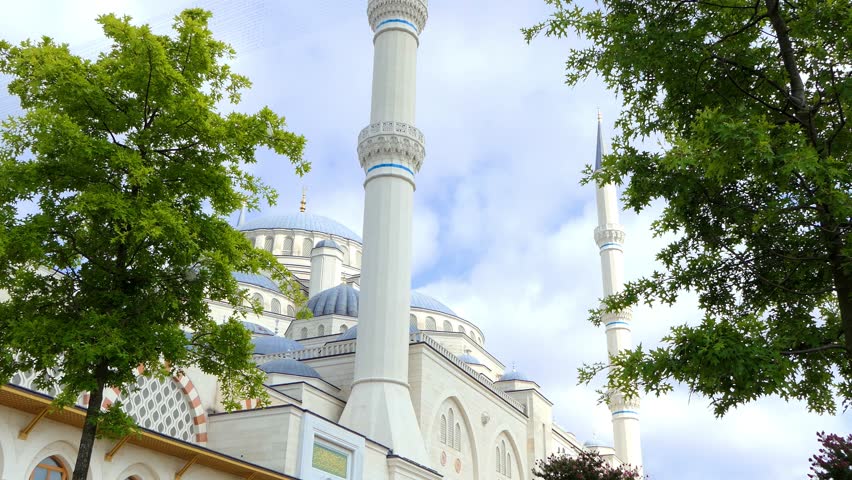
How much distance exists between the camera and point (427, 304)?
42062 mm

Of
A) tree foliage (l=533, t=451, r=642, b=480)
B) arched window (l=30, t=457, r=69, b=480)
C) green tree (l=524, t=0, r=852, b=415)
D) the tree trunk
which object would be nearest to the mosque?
arched window (l=30, t=457, r=69, b=480)

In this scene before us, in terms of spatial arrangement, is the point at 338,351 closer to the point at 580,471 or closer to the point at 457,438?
the point at 457,438

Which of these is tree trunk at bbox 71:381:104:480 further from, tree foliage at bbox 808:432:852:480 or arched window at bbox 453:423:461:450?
arched window at bbox 453:423:461:450

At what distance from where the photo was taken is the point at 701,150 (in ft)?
20.3

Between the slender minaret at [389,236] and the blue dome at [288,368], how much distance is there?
8.71 feet

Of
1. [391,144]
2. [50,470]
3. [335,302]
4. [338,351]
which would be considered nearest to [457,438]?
[338,351]

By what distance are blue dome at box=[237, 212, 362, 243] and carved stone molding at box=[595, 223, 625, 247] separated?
53.0 feet

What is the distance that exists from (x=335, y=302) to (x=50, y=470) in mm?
21710

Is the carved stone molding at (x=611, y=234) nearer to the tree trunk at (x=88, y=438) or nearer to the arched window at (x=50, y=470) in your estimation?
the arched window at (x=50, y=470)

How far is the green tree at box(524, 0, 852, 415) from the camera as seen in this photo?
6117 millimetres

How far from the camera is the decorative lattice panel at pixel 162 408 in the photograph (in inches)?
623

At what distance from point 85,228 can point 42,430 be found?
14.2 feet

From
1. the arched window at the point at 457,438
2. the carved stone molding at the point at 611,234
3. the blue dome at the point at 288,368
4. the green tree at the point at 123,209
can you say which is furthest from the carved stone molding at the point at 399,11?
the carved stone molding at the point at 611,234

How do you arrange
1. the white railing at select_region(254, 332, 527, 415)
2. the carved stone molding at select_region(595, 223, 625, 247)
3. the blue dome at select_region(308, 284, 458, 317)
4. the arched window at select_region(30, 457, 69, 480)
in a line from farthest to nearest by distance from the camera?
1. the carved stone molding at select_region(595, 223, 625, 247)
2. the blue dome at select_region(308, 284, 458, 317)
3. the white railing at select_region(254, 332, 527, 415)
4. the arched window at select_region(30, 457, 69, 480)
